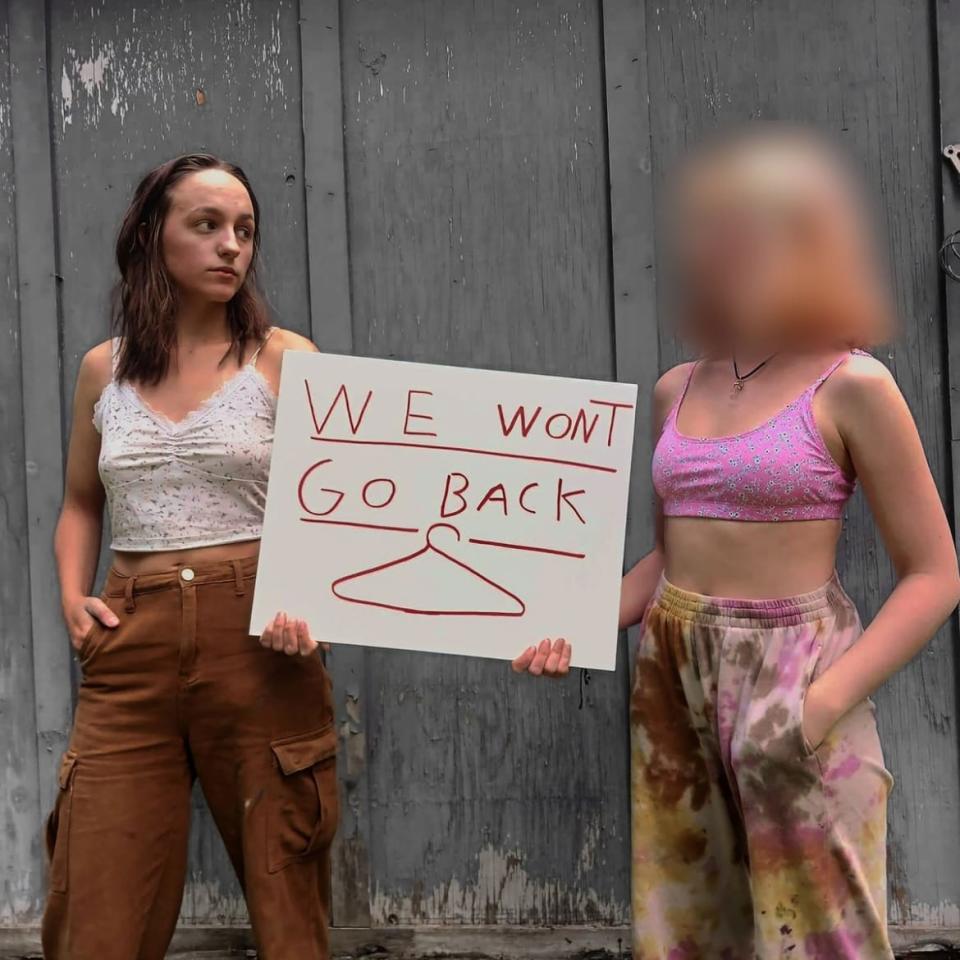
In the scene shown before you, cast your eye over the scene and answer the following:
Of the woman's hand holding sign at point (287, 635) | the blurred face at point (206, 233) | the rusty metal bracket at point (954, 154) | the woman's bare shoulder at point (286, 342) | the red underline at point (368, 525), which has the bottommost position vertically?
the woman's hand holding sign at point (287, 635)

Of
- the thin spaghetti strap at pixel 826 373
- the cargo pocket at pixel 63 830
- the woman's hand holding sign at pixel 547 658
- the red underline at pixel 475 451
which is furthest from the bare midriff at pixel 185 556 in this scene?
the thin spaghetti strap at pixel 826 373

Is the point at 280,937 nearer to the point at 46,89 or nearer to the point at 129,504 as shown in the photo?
the point at 129,504

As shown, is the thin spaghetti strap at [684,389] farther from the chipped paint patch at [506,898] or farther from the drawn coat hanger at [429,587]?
the chipped paint patch at [506,898]

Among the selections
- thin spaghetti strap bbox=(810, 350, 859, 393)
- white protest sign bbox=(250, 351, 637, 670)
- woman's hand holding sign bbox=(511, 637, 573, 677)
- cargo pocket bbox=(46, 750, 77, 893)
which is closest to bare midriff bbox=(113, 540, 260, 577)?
white protest sign bbox=(250, 351, 637, 670)

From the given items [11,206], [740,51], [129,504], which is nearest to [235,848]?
[129,504]

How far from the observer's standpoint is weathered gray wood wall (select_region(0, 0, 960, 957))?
7.91 ft

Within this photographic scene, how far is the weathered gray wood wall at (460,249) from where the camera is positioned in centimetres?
241

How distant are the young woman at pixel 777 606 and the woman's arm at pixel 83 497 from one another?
41.8 inches

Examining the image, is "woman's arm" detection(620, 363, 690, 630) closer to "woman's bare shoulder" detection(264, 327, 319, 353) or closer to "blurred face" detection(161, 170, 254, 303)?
"woman's bare shoulder" detection(264, 327, 319, 353)

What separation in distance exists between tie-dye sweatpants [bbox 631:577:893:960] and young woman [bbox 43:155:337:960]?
605 millimetres

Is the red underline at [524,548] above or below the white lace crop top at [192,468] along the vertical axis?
below

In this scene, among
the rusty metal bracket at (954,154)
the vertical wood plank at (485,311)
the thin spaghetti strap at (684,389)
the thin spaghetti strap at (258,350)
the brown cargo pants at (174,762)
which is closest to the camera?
the thin spaghetti strap at (684,389)

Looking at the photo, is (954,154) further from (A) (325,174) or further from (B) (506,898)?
(B) (506,898)

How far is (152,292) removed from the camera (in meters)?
1.93
